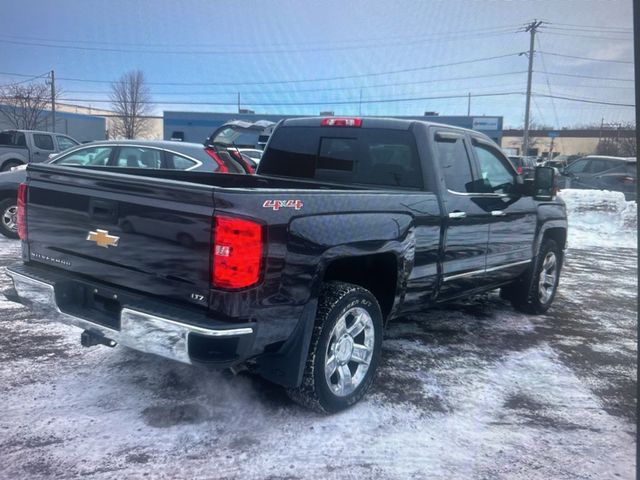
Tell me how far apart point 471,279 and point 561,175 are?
1500cm

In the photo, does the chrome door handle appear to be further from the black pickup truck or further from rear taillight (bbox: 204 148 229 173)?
rear taillight (bbox: 204 148 229 173)

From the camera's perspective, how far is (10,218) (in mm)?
8617

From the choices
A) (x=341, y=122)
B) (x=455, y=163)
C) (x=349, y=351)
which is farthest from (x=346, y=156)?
(x=349, y=351)

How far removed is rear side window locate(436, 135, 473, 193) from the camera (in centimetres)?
443

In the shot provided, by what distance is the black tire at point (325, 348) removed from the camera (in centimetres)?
323

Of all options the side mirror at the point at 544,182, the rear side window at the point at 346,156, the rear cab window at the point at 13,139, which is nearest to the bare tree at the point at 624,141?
the side mirror at the point at 544,182

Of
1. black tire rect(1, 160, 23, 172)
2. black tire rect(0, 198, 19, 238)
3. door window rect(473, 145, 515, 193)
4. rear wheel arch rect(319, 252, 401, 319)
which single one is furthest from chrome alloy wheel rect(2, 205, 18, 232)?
black tire rect(1, 160, 23, 172)

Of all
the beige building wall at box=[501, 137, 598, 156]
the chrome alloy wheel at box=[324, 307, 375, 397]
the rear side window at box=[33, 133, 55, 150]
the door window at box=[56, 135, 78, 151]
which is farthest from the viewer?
the beige building wall at box=[501, 137, 598, 156]

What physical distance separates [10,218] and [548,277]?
7859mm

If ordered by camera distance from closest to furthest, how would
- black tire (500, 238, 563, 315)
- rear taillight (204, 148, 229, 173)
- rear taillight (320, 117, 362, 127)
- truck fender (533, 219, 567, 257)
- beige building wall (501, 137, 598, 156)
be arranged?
rear taillight (320, 117, 362, 127) → truck fender (533, 219, 567, 257) → black tire (500, 238, 563, 315) → rear taillight (204, 148, 229, 173) → beige building wall (501, 137, 598, 156)

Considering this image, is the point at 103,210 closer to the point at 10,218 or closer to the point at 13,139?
the point at 10,218

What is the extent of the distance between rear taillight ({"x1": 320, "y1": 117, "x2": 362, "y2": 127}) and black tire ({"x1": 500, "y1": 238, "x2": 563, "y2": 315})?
Result: 257cm

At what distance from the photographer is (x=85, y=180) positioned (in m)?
3.23

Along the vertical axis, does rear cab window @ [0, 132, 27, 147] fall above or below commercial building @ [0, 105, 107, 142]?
below
